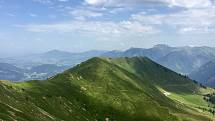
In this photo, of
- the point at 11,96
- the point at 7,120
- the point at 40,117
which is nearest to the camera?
the point at 7,120

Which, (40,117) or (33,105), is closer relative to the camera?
(40,117)

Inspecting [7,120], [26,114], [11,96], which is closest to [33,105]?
[11,96]

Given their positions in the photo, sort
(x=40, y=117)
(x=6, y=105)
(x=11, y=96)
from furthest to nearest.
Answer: (x=11, y=96)
(x=40, y=117)
(x=6, y=105)

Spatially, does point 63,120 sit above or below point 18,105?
below

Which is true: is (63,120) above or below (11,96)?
below

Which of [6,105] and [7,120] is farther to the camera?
[6,105]

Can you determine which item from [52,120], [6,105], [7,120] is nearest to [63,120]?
[52,120]

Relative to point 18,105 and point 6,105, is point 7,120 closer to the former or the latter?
point 6,105

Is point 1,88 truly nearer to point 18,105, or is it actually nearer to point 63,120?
point 18,105

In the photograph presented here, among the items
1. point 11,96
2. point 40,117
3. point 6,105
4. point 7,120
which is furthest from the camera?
point 11,96
